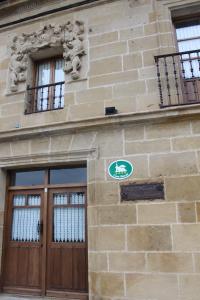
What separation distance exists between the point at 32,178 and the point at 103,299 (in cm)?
251

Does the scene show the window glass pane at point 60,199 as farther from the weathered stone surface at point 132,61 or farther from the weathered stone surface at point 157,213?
the weathered stone surface at point 132,61

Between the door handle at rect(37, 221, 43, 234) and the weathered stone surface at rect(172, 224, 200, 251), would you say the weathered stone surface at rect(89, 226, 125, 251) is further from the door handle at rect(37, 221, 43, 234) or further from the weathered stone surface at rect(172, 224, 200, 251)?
the door handle at rect(37, 221, 43, 234)

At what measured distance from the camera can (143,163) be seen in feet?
14.3

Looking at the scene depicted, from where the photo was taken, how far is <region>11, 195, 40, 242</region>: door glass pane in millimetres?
4914

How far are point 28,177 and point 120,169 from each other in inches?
77.3

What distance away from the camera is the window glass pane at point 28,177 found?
16.9 feet

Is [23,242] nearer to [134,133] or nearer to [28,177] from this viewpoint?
[28,177]

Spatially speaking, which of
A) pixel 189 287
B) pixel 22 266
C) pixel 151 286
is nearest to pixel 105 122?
pixel 151 286

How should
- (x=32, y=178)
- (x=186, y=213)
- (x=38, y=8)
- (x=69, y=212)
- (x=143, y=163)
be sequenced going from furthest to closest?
1. (x=38, y=8)
2. (x=32, y=178)
3. (x=69, y=212)
4. (x=143, y=163)
5. (x=186, y=213)

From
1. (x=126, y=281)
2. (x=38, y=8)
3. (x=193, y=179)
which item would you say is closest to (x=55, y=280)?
(x=126, y=281)

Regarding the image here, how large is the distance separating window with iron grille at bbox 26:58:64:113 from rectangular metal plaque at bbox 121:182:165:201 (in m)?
2.18

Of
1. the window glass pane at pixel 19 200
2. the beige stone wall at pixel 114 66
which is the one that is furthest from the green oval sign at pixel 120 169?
the window glass pane at pixel 19 200

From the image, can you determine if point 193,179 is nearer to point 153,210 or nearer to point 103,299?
point 153,210

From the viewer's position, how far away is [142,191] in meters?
4.23
